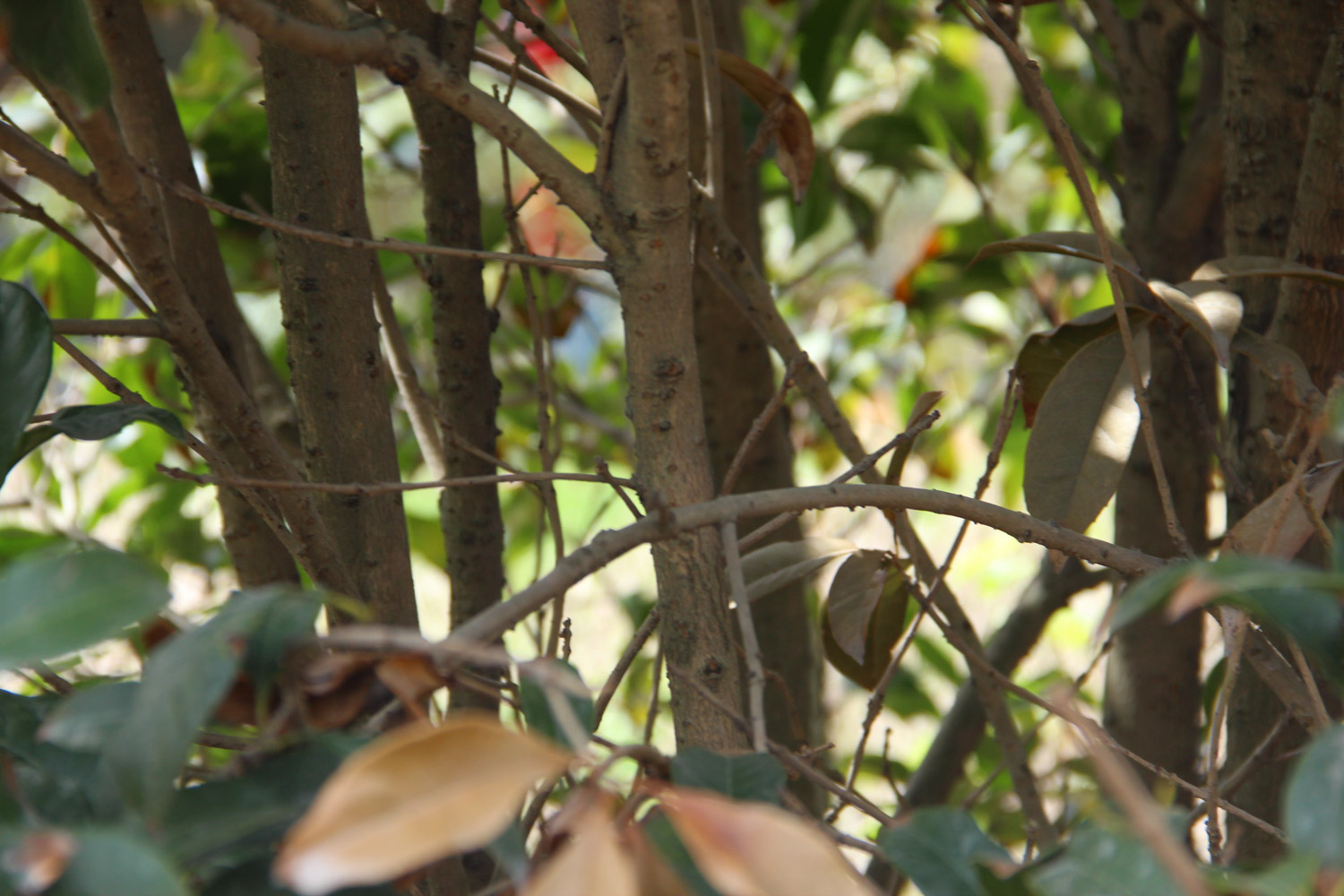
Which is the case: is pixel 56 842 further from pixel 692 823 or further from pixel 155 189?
pixel 155 189

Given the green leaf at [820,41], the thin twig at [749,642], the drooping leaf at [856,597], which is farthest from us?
the green leaf at [820,41]

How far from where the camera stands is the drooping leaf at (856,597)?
1.87 feet

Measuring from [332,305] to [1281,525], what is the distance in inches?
18.4

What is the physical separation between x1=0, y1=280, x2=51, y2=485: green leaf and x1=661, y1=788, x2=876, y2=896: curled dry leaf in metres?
0.27

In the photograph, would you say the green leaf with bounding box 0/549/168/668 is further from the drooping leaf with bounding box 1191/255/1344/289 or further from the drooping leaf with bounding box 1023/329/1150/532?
the drooping leaf with bounding box 1191/255/1344/289

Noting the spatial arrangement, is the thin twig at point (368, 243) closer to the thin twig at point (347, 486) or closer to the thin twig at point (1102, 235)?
the thin twig at point (347, 486)

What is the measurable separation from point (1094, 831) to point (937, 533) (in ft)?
6.56

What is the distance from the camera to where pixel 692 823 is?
0.72 ft

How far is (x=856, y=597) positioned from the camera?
0.58 meters

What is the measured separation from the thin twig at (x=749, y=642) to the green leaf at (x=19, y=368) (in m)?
0.23

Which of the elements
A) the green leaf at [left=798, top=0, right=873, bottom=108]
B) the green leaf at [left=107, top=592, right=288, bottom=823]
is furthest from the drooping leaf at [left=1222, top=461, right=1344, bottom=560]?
the green leaf at [left=798, top=0, right=873, bottom=108]

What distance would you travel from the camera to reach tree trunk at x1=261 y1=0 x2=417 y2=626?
58cm

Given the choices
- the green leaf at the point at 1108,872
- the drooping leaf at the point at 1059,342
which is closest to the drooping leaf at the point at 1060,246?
the drooping leaf at the point at 1059,342

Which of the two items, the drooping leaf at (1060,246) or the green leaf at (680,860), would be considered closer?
the green leaf at (680,860)
